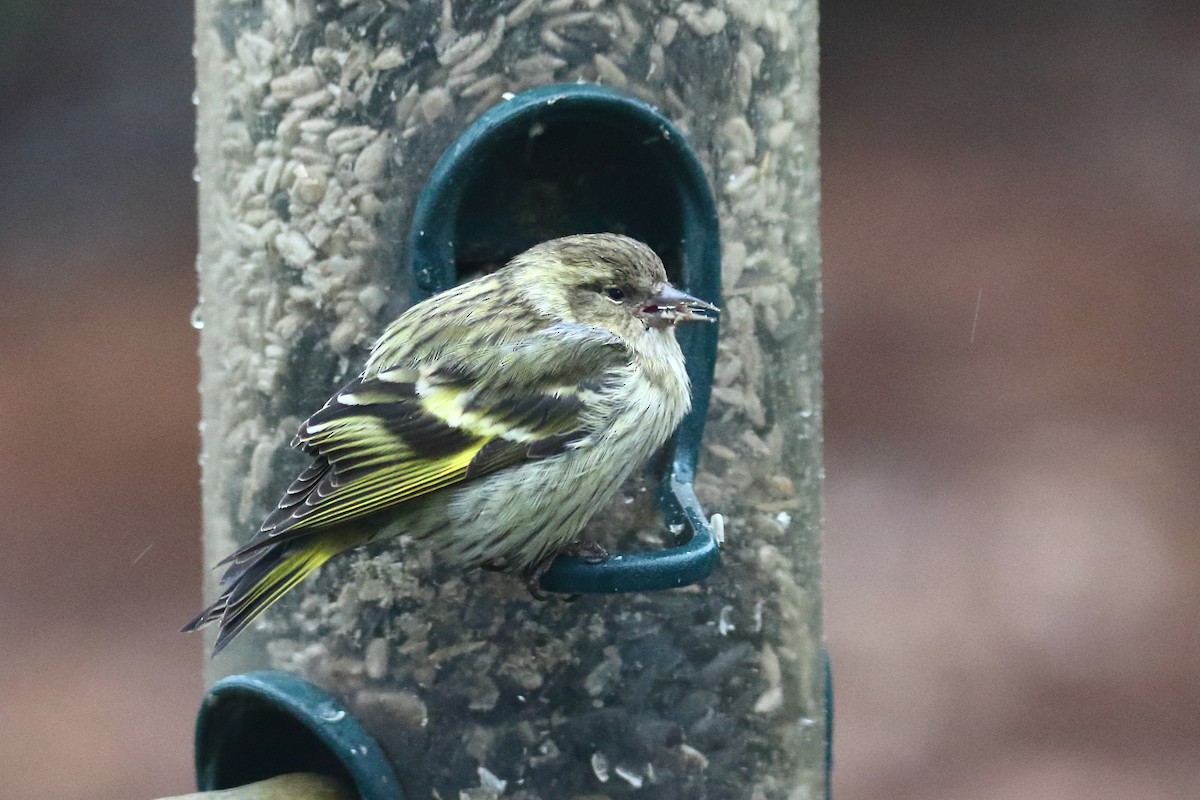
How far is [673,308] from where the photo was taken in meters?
4.41

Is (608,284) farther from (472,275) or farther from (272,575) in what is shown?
(272,575)

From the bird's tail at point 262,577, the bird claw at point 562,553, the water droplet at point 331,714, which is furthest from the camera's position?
the water droplet at point 331,714

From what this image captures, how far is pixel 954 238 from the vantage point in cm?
1230

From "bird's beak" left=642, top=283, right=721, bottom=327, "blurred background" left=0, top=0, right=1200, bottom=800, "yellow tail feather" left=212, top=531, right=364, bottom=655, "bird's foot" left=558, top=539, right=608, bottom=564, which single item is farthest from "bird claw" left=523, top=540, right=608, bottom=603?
"blurred background" left=0, top=0, right=1200, bottom=800

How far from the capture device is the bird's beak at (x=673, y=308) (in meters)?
4.41

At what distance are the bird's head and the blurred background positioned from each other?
16.6ft

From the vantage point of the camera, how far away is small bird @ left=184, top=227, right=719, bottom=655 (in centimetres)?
416

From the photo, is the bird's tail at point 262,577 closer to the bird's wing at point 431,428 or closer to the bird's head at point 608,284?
the bird's wing at point 431,428

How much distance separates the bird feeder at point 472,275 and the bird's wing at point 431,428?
0.25 meters

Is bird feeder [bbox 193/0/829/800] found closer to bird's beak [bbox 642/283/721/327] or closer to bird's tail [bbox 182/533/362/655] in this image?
bird's beak [bbox 642/283/721/327]

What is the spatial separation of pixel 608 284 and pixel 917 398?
7215mm

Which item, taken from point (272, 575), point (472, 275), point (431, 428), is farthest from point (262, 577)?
point (472, 275)

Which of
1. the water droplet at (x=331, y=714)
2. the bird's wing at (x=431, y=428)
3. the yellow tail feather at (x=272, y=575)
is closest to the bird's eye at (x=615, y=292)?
the bird's wing at (x=431, y=428)

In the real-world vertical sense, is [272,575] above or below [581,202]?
below
